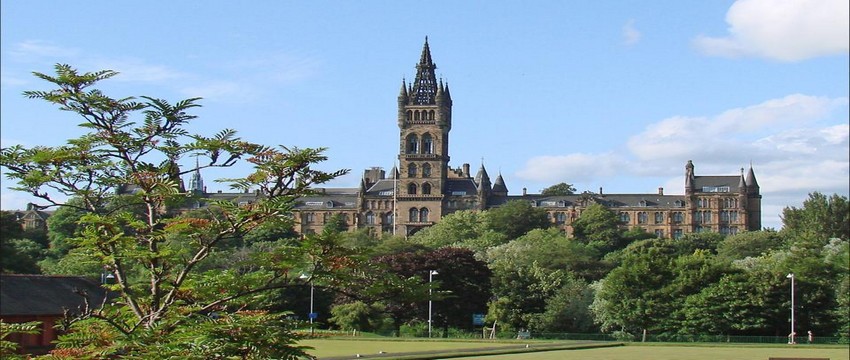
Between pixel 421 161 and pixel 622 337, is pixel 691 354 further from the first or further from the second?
pixel 421 161

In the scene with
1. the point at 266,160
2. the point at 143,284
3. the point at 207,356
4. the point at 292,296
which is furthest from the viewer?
the point at 292,296

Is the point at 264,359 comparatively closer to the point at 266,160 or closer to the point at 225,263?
the point at 266,160

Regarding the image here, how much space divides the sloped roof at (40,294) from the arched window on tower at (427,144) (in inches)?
4342

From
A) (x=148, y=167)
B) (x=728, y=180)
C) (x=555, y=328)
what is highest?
(x=728, y=180)

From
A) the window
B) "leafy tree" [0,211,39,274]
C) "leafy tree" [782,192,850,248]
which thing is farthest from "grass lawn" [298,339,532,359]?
the window

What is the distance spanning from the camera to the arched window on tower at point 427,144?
157 meters

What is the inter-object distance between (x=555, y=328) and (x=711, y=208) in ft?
315

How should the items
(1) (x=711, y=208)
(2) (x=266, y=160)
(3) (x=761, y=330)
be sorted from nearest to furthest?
(2) (x=266, y=160) → (3) (x=761, y=330) → (1) (x=711, y=208)

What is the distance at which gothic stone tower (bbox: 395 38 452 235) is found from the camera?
156250 mm

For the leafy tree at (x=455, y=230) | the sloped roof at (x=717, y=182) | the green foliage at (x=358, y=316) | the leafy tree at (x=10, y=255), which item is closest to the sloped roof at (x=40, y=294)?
the green foliage at (x=358, y=316)

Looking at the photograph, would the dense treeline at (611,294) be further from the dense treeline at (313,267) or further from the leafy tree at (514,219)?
the leafy tree at (514,219)

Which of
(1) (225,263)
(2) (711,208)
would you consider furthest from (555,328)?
(2) (711,208)

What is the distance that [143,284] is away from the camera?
19.1m

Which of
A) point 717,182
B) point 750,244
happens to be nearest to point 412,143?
point 717,182
